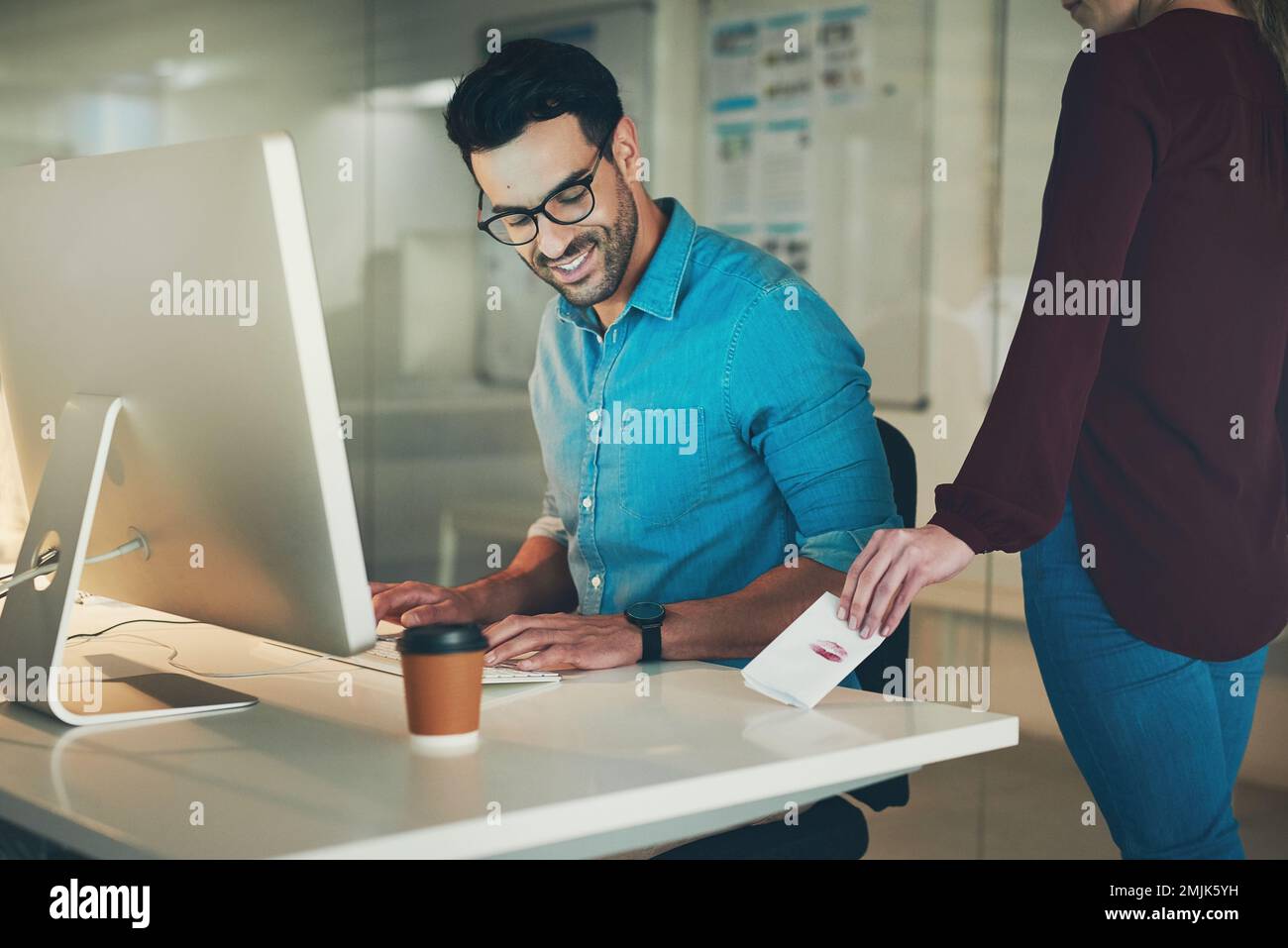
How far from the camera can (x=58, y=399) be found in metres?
1.31

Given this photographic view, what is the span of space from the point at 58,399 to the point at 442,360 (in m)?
2.60

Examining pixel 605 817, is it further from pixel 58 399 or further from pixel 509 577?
pixel 509 577

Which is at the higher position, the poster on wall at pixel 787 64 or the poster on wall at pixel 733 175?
the poster on wall at pixel 787 64

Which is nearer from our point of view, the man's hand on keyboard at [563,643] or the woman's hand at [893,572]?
the woman's hand at [893,572]

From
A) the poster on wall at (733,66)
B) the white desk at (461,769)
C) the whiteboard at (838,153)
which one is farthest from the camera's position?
the poster on wall at (733,66)

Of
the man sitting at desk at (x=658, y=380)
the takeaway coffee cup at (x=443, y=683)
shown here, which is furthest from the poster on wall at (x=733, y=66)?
the takeaway coffee cup at (x=443, y=683)

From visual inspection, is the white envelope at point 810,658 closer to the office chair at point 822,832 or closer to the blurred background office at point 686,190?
the office chair at point 822,832

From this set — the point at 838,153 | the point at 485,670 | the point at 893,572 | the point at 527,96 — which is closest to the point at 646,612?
the point at 485,670

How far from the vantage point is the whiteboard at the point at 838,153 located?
9.96ft

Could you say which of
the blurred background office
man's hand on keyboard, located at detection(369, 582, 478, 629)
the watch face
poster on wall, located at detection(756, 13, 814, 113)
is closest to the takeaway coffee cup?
the watch face

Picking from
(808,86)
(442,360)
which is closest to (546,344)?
(808,86)

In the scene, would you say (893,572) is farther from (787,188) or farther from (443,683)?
(787,188)

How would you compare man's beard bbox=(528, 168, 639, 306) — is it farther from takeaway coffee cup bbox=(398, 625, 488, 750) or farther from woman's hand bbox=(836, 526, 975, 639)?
takeaway coffee cup bbox=(398, 625, 488, 750)

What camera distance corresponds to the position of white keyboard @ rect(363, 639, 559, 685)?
4.40 ft
